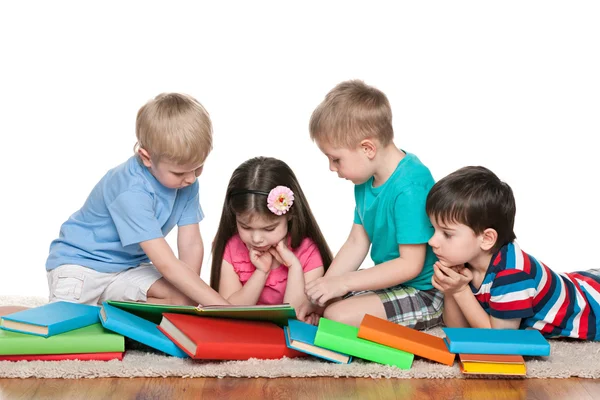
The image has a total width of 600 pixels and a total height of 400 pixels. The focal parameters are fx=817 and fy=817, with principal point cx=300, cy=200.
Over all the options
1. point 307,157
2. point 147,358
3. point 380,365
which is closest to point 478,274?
point 380,365

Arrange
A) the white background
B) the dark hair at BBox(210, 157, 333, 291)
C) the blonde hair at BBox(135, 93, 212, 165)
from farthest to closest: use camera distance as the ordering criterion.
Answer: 1. the white background
2. the dark hair at BBox(210, 157, 333, 291)
3. the blonde hair at BBox(135, 93, 212, 165)

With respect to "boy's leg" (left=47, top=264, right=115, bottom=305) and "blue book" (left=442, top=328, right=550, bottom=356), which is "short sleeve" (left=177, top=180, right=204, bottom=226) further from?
"blue book" (left=442, top=328, right=550, bottom=356)

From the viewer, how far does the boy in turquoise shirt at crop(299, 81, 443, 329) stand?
7.35 feet

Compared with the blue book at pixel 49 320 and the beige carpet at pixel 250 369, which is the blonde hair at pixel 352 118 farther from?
the blue book at pixel 49 320

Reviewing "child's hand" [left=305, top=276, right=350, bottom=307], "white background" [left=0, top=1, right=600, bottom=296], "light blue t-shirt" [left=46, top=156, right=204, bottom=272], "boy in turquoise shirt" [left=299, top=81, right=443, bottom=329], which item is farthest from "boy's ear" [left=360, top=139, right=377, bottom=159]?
"white background" [left=0, top=1, right=600, bottom=296]

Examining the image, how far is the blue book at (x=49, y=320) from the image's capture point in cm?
198

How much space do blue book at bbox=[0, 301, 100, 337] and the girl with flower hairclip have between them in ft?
1.62

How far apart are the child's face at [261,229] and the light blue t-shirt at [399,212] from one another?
25 centimetres

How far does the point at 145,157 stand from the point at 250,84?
61.3 inches

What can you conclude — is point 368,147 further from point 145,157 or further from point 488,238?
point 145,157

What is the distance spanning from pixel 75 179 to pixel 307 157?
1.07m

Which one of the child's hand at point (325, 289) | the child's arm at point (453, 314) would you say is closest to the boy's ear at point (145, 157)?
the child's hand at point (325, 289)

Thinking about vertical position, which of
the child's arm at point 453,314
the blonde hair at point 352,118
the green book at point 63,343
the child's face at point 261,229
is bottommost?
the child's arm at point 453,314

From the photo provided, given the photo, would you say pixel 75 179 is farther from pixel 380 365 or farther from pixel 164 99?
pixel 380 365
